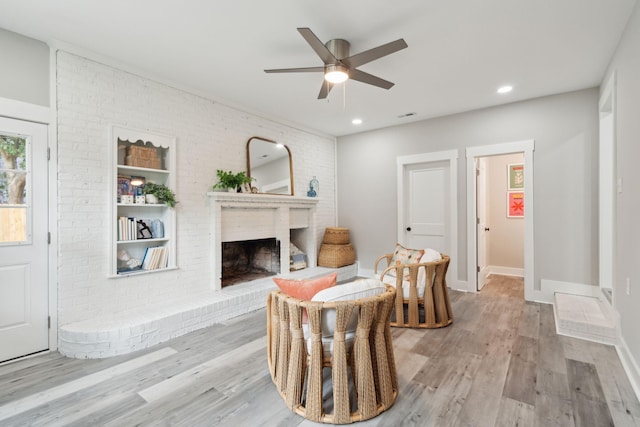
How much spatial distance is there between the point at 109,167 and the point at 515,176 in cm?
611

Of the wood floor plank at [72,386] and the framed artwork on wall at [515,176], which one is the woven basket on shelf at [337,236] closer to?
the framed artwork on wall at [515,176]

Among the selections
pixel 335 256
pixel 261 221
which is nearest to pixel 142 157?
pixel 261 221

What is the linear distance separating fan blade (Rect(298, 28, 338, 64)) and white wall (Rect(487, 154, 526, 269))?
14.5 feet

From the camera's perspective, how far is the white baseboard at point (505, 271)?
18.3 ft

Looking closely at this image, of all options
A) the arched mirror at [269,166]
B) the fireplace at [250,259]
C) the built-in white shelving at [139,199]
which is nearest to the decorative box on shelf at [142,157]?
the built-in white shelving at [139,199]

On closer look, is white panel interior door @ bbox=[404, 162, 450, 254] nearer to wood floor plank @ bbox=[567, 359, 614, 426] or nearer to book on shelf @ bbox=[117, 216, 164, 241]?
wood floor plank @ bbox=[567, 359, 614, 426]

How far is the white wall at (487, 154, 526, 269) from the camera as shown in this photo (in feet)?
18.4

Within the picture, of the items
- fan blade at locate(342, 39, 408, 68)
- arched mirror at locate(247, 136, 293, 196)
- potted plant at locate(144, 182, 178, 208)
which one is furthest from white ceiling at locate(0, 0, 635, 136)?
potted plant at locate(144, 182, 178, 208)

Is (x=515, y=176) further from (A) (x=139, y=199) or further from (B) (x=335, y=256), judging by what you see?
(A) (x=139, y=199)

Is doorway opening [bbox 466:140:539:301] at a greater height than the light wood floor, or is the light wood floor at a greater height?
doorway opening [bbox 466:140:539:301]

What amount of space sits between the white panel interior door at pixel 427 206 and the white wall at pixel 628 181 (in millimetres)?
2236

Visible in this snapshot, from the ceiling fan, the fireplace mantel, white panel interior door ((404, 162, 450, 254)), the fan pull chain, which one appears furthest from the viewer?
white panel interior door ((404, 162, 450, 254))

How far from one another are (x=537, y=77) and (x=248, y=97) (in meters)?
3.34

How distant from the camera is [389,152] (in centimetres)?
538
